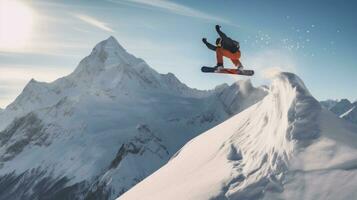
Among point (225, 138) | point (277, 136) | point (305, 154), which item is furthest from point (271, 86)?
point (305, 154)

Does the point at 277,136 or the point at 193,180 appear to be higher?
the point at 277,136

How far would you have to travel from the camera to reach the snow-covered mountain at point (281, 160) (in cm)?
2131

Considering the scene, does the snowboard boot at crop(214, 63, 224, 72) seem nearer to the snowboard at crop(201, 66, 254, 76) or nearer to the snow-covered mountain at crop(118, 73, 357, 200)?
the snowboard at crop(201, 66, 254, 76)

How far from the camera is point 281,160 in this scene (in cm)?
2411

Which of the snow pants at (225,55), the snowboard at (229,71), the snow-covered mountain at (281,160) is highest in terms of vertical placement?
the snow pants at (225,55)

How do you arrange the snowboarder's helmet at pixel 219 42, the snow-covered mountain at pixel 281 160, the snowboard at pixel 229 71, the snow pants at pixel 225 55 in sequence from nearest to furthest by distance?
1. the snow-covered mountain at pixel 281 160
2. the snowboarder's helmet at pixel 219 42
3. the snow pants at pixel 225 55
4. the snowboard at pixel 229 71

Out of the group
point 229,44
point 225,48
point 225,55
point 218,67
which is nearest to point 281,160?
point 229,44

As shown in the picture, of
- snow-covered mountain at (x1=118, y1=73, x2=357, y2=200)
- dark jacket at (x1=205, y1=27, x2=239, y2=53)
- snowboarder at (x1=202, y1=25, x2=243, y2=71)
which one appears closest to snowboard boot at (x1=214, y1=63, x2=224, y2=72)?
snowboarder at (x1=202, y1=25, x2=243, y2=71)

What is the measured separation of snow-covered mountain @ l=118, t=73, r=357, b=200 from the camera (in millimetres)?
21312

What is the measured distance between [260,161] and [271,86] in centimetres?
1108

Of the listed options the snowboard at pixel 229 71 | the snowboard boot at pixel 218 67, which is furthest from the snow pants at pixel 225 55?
the snowboard at pixel 229 71

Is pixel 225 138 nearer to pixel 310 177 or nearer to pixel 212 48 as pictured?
pixel 212 48

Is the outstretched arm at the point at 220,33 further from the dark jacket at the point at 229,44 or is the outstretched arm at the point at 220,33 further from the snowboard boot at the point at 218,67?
the snowboard boot at the point at 218,67

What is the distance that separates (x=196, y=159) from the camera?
3666 centimetres
